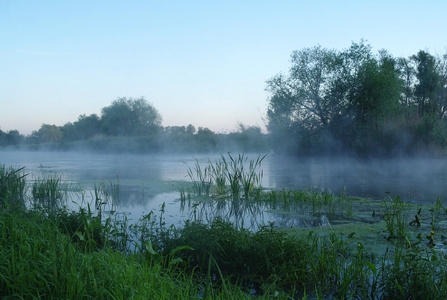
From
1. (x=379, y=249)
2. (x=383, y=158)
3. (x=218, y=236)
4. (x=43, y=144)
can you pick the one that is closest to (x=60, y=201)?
(x=218, y=236)

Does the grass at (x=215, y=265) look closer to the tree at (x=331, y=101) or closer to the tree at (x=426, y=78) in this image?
the tree at (x=331, y=101)

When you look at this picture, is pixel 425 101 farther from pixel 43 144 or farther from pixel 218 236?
pixel 43 144

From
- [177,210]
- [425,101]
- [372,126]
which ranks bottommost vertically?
[177,210]

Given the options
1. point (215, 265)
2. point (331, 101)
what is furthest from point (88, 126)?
point (215, 265)

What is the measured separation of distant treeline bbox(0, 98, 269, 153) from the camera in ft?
85.5

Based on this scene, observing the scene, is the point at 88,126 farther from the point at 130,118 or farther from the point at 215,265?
the point at 215,265

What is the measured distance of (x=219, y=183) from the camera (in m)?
7.27

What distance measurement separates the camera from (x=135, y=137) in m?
30.1

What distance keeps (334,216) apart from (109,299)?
4111 millimetres

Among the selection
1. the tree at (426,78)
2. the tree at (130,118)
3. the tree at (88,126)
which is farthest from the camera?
the tree at (88,126)

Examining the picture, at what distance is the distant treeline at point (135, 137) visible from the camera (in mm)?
26062

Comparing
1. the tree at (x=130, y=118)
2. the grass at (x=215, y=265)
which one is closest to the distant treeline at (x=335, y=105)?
the grass at (x=215, y=265)

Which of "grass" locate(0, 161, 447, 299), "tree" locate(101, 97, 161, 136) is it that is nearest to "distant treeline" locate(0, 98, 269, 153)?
"tree" locate(101, 97, 161, 136)

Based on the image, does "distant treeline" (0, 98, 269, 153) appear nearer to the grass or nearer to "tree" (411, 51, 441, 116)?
"tree" (411, 51, 441, 116)
